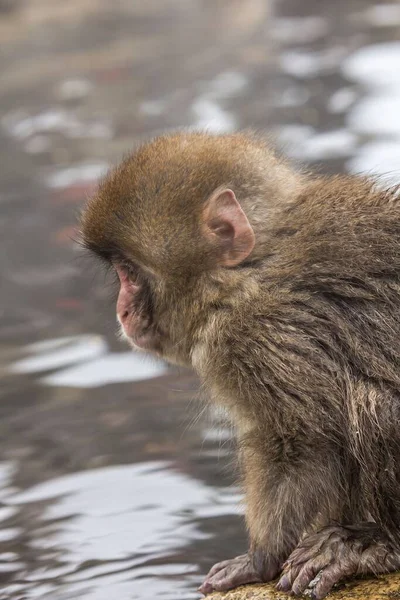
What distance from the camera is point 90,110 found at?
10562 millimetres

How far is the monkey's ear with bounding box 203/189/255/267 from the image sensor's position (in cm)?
422

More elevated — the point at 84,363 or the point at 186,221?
the point at 186,221

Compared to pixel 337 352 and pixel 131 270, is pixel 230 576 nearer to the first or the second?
pixel 337 352

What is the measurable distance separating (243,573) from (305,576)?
0.31m

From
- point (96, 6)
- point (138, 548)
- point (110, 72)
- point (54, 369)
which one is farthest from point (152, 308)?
point (96, 6)

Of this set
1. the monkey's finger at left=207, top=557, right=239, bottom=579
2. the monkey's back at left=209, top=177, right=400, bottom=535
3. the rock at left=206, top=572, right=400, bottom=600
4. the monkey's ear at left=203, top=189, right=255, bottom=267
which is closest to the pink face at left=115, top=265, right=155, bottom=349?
the monkey's ear at left=203, top=189, right=255, bottom=267

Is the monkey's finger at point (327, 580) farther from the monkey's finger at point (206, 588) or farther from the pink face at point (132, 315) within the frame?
the pink face at point (132, 315)

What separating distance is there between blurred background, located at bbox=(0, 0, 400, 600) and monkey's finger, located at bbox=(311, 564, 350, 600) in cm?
74

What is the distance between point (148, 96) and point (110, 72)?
0.85 meters

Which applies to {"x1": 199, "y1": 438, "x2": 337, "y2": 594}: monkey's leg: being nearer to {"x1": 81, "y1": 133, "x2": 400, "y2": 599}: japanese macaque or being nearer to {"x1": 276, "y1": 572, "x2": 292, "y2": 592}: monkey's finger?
{"x1": 81, "y1": 133, "x2": 400, "y2": 599}: japanese macaque

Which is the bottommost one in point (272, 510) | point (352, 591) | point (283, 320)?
point (352, 591)

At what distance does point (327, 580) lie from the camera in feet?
13.0

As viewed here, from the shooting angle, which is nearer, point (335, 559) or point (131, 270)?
point (335, 559)

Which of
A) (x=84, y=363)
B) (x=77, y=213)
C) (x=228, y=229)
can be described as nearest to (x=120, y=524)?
(x=228, y=229)
